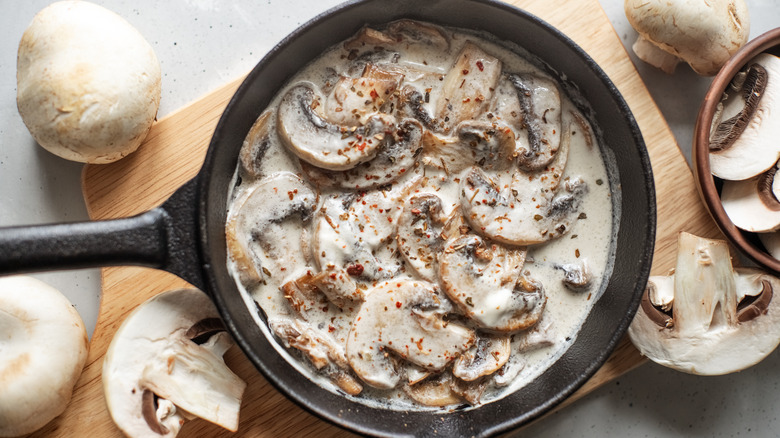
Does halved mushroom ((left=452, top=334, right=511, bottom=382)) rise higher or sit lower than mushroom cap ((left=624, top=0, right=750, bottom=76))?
lower

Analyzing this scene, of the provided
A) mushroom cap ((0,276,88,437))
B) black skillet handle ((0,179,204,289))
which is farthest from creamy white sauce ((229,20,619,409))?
mushroom cap ((0,276,88,437))

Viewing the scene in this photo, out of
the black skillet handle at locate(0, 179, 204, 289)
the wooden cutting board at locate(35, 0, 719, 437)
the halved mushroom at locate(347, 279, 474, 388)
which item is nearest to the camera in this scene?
the black skillet handle at locate(0, 179, 204, 289)

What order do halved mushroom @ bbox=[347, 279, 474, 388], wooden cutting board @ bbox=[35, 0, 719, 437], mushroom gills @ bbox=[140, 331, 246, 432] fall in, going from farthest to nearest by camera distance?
wooden cutting board @ bbox=[35, 0, 719, 437] < halved mushroom @ bbox=[347, 279, 474, 388] < mushroom gills @ bbox=[140, 331, 246, 432]

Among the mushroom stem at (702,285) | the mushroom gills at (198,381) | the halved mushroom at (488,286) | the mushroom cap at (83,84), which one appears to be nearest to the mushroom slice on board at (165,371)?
the mushroom gills at (198,381)

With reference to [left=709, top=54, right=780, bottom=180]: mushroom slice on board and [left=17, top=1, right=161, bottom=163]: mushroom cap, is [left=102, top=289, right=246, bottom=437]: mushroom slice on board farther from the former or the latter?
[left=709, top=54, right=780, bottom=180]: mushroom slice on board

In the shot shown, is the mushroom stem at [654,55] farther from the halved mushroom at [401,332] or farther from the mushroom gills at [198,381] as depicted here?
the mushroom gills at [198,381]

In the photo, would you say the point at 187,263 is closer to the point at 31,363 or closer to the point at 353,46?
the point at 31,363

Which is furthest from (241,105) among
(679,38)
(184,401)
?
(679,38)
